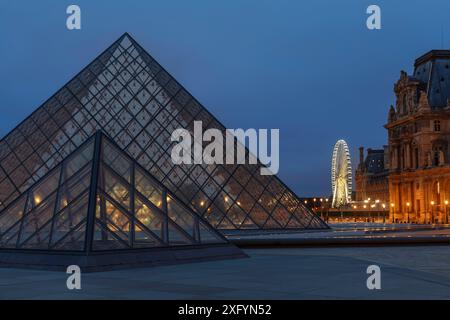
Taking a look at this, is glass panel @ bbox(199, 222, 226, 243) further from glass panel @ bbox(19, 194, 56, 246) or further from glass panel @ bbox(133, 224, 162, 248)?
glass panel @ bbox(19, 194, 56, 246)

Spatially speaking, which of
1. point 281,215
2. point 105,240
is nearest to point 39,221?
point 105,240

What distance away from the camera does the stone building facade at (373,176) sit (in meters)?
121

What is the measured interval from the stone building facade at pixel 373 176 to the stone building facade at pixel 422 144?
41.2 metres

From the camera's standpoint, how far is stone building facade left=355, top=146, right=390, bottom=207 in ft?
397

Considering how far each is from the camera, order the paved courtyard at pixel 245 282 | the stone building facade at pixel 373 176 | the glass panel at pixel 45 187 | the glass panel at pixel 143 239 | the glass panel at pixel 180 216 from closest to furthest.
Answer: the paved courtyard at pixel 245 282, the glass panel at pixel 143 239, the glass panel at pixel 45 187, the glass panel at pixel 180 216, the stone building facade at pixel 373 176

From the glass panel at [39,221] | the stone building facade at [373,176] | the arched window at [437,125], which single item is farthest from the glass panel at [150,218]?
the stone building facade at [373,176]

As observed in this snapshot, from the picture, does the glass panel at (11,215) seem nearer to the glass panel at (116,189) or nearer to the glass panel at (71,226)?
the glass panel at (71,226)

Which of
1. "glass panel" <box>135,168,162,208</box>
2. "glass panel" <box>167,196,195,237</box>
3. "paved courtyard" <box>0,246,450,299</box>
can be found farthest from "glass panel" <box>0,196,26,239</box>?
"glass panel" <box>167,196,195,237</box>

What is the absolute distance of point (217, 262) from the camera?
551 inches

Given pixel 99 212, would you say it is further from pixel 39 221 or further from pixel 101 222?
pixel 39 221

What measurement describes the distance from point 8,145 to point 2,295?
70.4 feet

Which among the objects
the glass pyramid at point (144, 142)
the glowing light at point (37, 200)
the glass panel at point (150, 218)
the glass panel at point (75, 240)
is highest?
the glass pyramid at point (144, 142)

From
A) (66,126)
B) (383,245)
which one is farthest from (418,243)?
(66,126)
